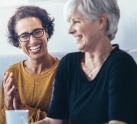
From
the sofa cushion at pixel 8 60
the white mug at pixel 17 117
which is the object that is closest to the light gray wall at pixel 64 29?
the sofa cushion at pixel 8 60

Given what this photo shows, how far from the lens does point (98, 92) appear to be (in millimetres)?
1249

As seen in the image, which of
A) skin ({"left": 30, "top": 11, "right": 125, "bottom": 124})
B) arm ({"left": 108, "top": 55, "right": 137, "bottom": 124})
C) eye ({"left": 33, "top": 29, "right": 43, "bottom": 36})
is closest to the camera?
arm ({"left": 108, "top": 55, "right": 137, "bottom": 124})

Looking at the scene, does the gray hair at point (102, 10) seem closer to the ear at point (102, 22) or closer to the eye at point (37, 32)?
the ear at point (102, 22)

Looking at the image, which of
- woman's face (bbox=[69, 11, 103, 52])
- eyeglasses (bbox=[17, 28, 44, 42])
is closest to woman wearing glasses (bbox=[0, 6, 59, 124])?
eyeglasses (bbox=[17, 28, 44, 42])

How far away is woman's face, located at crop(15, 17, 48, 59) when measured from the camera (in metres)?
1.40

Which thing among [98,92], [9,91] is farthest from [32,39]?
[98,92]

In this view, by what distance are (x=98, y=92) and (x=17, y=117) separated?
346mm

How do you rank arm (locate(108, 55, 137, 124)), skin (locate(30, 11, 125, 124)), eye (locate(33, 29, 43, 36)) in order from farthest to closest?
eye (locate(33, 29, 43, 36)) < skin (locate(30, 11, 125, 124)) < arm (locate(108, 55, 137, 124))

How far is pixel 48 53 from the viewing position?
1.40m

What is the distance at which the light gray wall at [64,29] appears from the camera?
130 centimetres

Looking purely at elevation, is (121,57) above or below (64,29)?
→ below

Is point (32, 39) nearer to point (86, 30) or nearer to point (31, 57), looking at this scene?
point (31, 57)

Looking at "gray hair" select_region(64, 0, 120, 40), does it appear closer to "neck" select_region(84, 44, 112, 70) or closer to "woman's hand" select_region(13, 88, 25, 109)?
"neck" select_region(84, 44, 112, 70)

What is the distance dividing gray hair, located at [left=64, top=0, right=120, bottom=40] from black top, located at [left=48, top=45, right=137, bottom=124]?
92 mm
